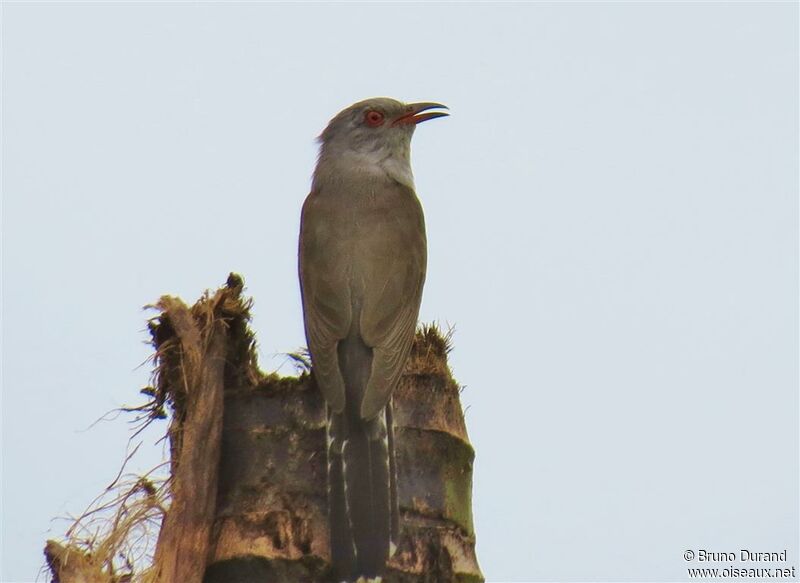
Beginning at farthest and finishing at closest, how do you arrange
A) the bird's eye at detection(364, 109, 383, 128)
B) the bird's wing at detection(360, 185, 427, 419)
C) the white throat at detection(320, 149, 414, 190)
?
the bird's eye at detection(364, 109, 383, 128) → the white throat at detection(320, 149, 414, 190) → the bird's wing at detection(360, 185, 427, 419)

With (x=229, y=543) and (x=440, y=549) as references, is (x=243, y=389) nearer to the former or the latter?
(x=229, y=543)

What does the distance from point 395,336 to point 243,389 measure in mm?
1043

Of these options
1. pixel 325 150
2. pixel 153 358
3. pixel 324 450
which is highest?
pixel 325 150

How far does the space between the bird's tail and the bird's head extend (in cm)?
318

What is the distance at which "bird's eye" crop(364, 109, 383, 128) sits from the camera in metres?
8.92

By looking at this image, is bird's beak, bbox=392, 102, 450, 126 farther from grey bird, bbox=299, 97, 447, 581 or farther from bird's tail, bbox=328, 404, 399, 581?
bird's tail, bbox=328, 404, 399, 581

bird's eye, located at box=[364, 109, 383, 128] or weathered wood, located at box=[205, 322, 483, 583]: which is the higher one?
bird's eye, located at box=[364, 109, 383, 128]

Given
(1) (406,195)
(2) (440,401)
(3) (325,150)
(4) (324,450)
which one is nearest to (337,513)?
(4) (324,450)

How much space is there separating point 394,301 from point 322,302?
432mm

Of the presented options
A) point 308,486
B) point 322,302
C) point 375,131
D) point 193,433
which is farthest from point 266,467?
point 375,131

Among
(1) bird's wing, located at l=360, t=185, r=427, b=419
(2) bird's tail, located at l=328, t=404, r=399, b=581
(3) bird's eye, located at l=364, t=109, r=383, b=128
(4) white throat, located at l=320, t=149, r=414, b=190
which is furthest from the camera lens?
(3) bird's eye, located at l=364, t=109, r=383, b=128

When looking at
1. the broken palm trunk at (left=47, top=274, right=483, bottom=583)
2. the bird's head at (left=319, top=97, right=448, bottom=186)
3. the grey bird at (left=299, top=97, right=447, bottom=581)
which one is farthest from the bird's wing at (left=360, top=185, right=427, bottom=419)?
the bird's head at (left=319, top=97, right=448, bottom=186)

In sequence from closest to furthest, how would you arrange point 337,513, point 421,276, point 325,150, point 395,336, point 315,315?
point 337,513 < point 395,336 < point 315,315 < point 421,276 < point 325,150

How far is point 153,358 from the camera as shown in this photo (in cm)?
624
